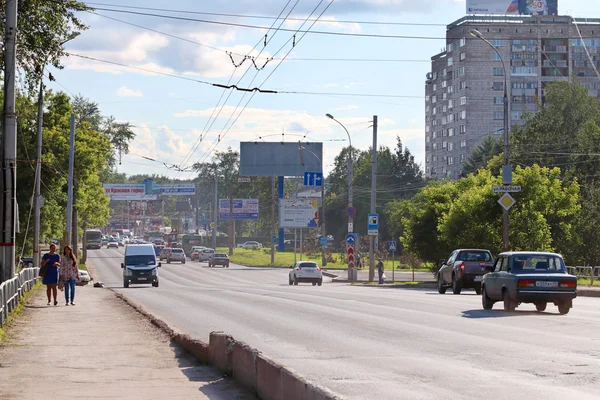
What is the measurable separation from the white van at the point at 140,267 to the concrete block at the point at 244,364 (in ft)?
131

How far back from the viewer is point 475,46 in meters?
151

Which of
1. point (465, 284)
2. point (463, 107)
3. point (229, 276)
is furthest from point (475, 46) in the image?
point (465, 284)

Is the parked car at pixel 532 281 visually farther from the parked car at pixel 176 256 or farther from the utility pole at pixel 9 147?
the parked car at pixel 176 256

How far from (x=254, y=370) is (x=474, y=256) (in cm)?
2671

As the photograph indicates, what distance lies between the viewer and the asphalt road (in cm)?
1051

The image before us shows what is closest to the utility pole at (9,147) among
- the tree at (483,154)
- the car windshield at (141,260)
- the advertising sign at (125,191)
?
the car windshield at (141,260)

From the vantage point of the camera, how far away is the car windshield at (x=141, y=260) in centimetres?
5134

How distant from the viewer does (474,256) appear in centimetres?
3584

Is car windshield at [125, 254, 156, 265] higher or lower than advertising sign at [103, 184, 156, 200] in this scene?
lower

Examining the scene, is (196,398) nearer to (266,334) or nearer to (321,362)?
(321,362)

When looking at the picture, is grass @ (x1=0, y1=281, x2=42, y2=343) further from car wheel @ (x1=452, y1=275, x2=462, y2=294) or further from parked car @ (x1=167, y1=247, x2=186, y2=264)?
parked car @ (x1=167, y1=247, x2=186, y2=264)

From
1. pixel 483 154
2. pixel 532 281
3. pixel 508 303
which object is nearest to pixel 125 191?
pixel 483 154

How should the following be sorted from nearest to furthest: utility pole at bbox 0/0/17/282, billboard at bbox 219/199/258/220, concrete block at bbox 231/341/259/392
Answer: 1. concrete block at bbox 231/341/259/392
2. utility pole at bbox 0/0/17/282
3. billboard at bbox 219/199/258/220

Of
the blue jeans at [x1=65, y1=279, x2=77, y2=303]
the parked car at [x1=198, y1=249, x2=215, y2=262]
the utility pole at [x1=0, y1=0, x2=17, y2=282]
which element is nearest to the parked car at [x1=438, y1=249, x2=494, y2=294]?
the blue jeans at [x1=65, y1=279, x2=77, y2=303]
